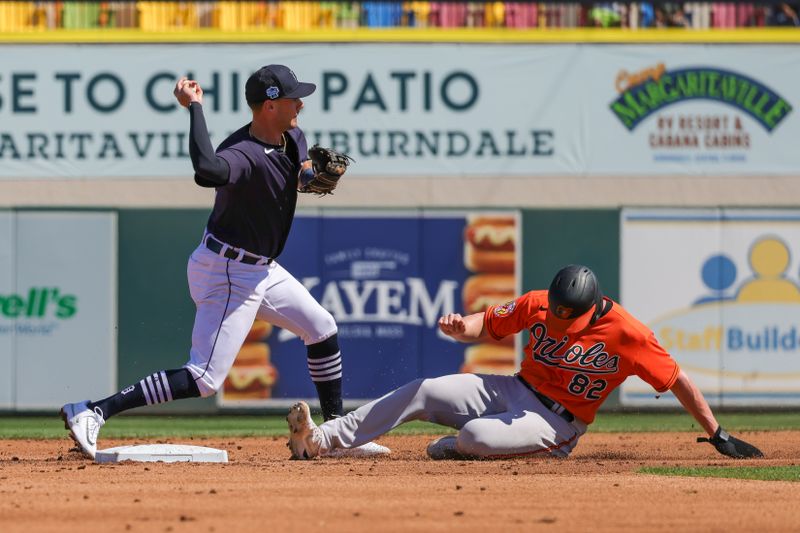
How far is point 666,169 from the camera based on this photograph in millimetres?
14977

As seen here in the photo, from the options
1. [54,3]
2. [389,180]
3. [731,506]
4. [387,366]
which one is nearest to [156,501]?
[731,506]

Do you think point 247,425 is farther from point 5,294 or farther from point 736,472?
point 736,472

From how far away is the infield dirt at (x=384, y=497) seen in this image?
5.29 m

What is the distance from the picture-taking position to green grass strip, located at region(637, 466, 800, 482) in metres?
6.94

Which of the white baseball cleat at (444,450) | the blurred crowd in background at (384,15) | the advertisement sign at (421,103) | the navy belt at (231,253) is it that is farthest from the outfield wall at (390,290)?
the navy belt at (231,253)

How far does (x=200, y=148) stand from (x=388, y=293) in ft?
21.8

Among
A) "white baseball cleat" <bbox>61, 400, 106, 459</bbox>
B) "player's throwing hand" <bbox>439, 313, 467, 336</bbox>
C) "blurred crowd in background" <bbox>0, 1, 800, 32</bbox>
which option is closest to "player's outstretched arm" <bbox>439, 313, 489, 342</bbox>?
"player's throwing hand" <bbox>439, 313, 467, 336</bbox>

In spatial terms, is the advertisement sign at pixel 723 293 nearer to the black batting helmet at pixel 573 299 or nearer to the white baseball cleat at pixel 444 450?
the white baseball cleat at pixel 444 450

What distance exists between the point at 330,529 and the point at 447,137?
33.0 feet

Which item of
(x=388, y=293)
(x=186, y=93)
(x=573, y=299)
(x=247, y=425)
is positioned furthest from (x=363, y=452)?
(x=388, y=293)

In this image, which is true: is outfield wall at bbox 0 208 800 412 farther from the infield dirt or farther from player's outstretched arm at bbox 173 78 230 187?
player's outstretched arm at bbox 173 78 230 187

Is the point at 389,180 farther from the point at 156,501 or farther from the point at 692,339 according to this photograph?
the point at 156,501

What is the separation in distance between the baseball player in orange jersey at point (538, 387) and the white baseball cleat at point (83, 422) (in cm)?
97

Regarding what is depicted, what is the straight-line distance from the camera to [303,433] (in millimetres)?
7234
